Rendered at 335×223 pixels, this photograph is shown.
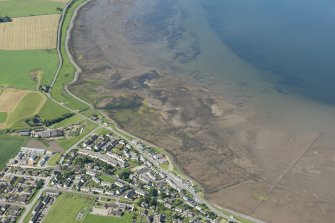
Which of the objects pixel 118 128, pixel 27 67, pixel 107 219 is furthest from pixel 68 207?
pixel 27 67

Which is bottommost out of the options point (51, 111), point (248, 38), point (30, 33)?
point (51, 111)

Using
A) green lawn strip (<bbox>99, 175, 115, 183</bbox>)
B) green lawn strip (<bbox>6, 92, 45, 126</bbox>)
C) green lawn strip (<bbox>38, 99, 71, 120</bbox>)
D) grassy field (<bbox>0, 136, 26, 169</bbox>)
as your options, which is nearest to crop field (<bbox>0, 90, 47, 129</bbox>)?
green lawn strip (<bbox>6, 92, 45, 126</bbox>)

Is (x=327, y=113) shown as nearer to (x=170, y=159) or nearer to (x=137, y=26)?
(x=170, y=159)

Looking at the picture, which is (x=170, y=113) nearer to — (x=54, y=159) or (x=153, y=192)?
(x=54, y=159)

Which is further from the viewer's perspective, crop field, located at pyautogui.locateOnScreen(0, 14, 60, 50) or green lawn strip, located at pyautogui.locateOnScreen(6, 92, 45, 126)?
crop field, located at pyautogui.locateOnScreen(0, 14, 60, 50)

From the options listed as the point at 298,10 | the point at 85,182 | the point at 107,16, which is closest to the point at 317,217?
the point at 85,182

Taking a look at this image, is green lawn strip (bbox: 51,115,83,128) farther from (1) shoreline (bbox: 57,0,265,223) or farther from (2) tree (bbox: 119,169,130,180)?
(2) tree (bbox: 119,169,130,180)
